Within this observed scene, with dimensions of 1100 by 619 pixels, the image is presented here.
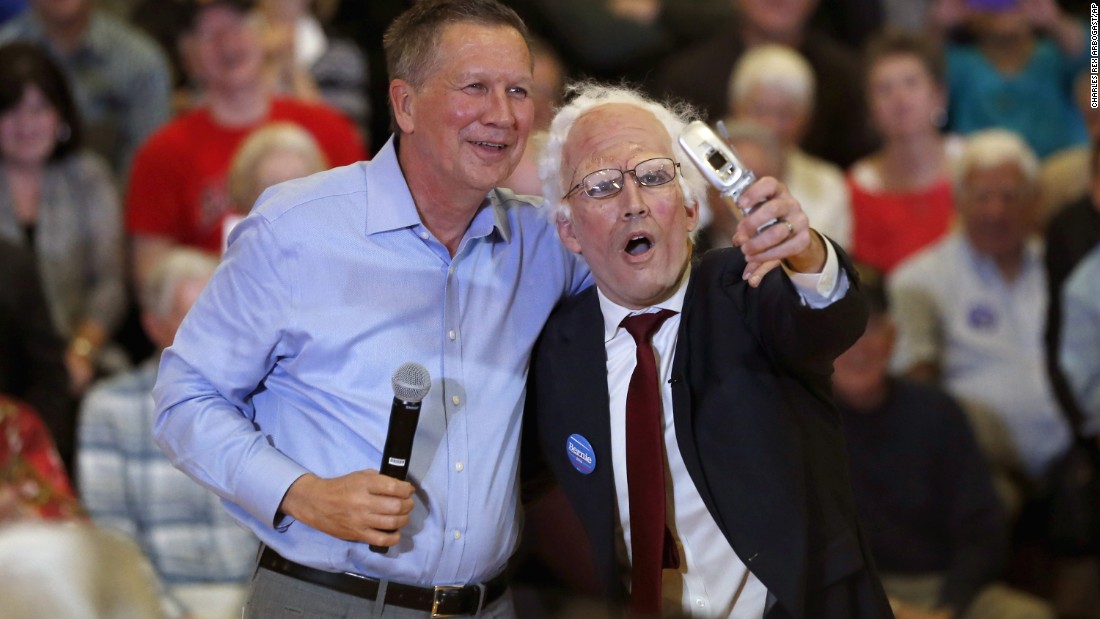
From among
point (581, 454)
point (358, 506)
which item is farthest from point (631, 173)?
point (358, 506)

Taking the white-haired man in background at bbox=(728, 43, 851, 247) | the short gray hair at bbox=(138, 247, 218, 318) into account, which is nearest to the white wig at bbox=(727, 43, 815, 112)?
the white-haired man in background at bbox=(728, 43, 851, 247)

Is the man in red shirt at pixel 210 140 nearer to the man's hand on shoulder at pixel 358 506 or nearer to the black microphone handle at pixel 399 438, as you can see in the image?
the man's hand on shoulder at pixel 358 506

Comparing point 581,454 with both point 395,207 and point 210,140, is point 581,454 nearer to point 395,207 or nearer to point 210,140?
point 395,207

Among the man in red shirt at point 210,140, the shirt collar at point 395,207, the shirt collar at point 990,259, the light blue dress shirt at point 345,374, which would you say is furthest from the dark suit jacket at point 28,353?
the shirt collar at point 990,259

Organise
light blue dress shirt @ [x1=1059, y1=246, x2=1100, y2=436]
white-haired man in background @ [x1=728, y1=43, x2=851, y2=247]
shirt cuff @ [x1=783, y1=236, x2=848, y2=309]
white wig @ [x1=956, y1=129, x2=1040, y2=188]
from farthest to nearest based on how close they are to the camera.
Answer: white-haired man in background @ [x1=728, y1=43, x2=851, y2=247] < white wig @ [x1=956, y1=129, x2=1040, y2=188] < light blue dress shirt @ [x1=1059, y1=246, x2=1100, y2=436] < shirt cuff @ [x1=783, y1=236, x2=848, y2=309]

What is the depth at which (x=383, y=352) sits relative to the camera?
8.68 feet

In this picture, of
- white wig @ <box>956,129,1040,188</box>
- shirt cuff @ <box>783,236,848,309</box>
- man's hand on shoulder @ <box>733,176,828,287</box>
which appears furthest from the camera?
white wig @ <box>956,129,1040,188</box>

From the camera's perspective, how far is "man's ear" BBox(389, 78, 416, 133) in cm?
282

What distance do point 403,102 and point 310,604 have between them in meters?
1.01

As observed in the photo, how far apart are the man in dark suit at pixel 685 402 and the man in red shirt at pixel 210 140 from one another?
2.64 metres

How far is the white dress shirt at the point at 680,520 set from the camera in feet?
8.80

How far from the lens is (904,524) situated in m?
4.41

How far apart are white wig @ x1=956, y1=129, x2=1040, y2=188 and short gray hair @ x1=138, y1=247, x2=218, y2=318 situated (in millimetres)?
2838

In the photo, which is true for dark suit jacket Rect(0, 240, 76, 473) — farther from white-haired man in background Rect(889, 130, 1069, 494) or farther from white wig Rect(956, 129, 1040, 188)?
white wig Rect(956, 129, 1040, 188)
